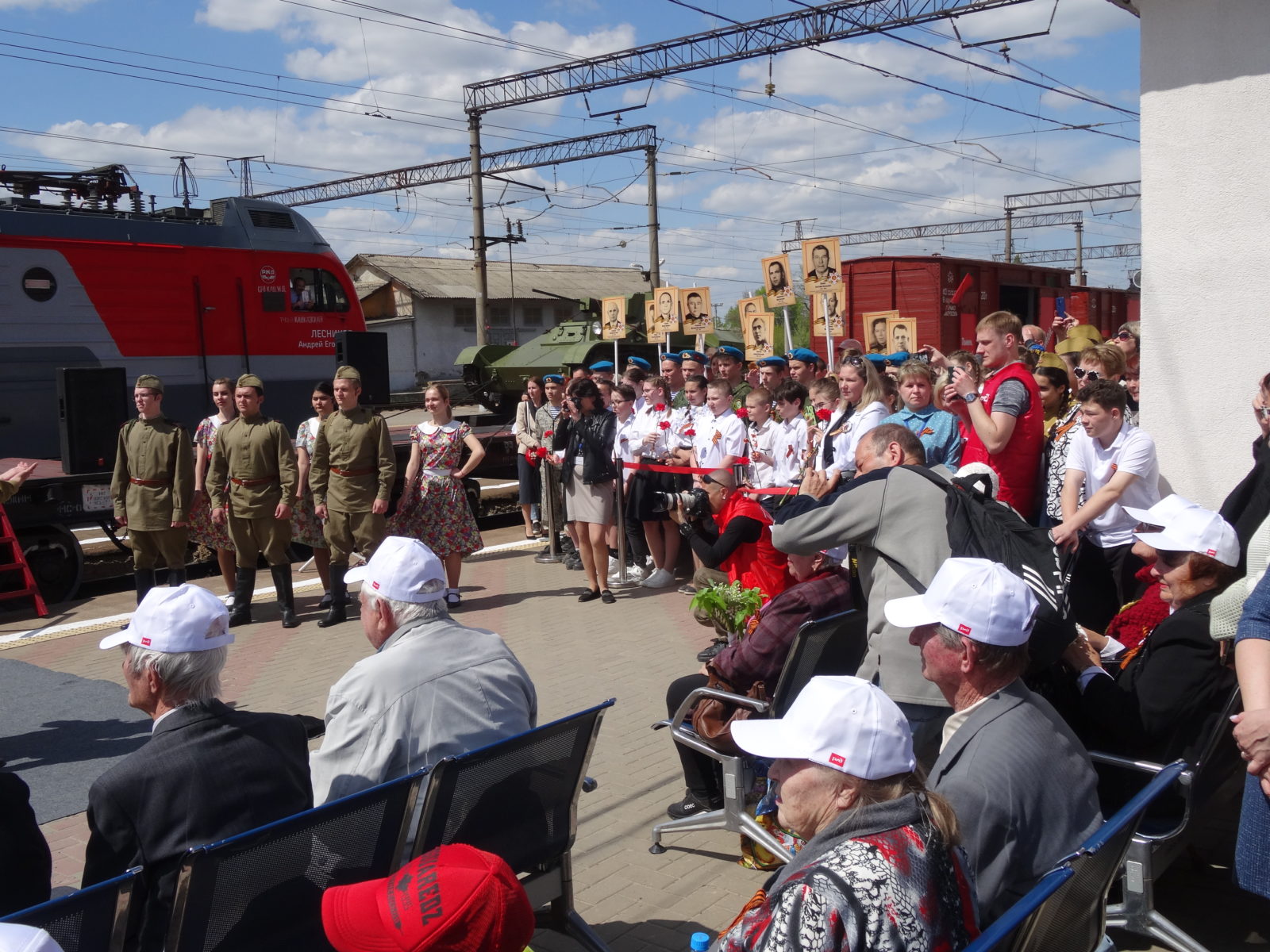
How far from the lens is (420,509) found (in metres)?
9.14

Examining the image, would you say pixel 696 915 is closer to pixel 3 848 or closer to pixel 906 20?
pixel 3 848

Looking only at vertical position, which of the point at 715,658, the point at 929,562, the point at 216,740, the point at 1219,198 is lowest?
the point at 715,658

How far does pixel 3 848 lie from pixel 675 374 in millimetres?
8286

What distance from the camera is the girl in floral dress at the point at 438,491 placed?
29.9ft

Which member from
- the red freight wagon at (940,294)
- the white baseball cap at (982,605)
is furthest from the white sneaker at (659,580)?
the red freight wagon at (940,294)

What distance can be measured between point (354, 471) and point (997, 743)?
6.68 meters

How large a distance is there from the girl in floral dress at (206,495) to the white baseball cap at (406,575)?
5.90 m

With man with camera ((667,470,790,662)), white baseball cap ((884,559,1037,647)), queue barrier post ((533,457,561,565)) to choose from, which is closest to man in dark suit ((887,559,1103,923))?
white baseball cap ((884,559,1037,647))

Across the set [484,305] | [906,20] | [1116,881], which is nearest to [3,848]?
[1116,881]

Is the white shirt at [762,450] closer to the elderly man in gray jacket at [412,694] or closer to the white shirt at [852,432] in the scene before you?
the white shirt at [852,432]

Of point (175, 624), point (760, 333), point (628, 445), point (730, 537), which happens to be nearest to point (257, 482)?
point (628, 445)

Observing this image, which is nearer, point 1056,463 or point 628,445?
point 1056,463

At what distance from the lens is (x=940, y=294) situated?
Answer: 22156mm

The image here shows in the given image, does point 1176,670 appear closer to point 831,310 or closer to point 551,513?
point 551,513
